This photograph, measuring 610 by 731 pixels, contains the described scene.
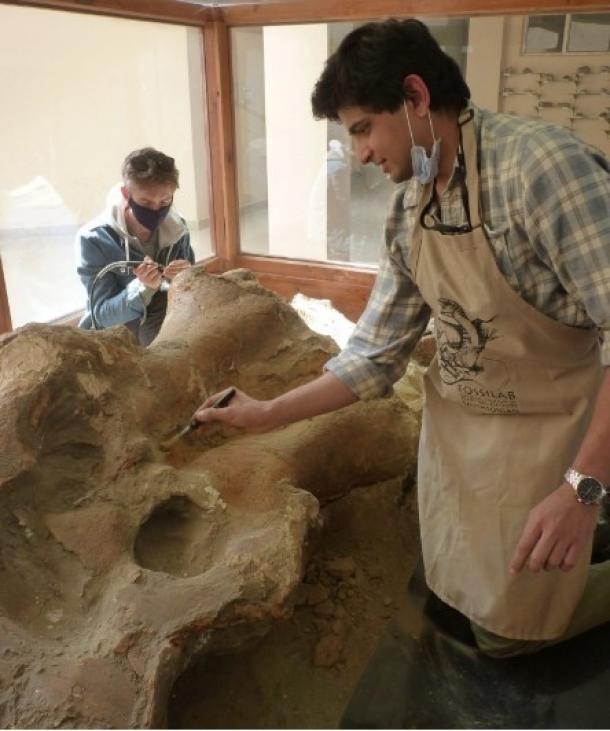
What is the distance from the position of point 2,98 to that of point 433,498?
2016 millimetres

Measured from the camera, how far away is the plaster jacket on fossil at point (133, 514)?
1183 mm

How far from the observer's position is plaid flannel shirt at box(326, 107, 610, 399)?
118 centimetres

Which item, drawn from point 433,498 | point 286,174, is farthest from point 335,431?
point 286,174

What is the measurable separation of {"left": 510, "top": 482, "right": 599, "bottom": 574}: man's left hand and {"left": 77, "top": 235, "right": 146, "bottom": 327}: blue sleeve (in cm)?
167

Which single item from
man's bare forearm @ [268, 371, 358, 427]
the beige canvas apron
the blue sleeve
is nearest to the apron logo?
the beige canvas apron

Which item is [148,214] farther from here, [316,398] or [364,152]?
[364,152]

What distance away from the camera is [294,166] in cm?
386

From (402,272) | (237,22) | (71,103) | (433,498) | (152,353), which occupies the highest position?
(237,22)

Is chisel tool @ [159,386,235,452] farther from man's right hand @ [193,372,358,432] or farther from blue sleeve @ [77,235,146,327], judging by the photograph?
blue sleeve @ [77,235,146,327]

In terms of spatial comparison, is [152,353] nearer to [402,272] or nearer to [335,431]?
[335,431]

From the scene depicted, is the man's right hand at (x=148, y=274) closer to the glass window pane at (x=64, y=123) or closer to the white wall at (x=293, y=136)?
the glass window pane at (x=64, y=123)

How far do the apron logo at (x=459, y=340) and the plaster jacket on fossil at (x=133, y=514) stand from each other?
1.37 ft

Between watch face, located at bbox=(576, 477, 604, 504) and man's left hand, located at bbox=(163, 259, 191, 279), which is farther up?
watch face, located at bbox=(576, 477, 604, 504)

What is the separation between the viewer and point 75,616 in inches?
50.7
